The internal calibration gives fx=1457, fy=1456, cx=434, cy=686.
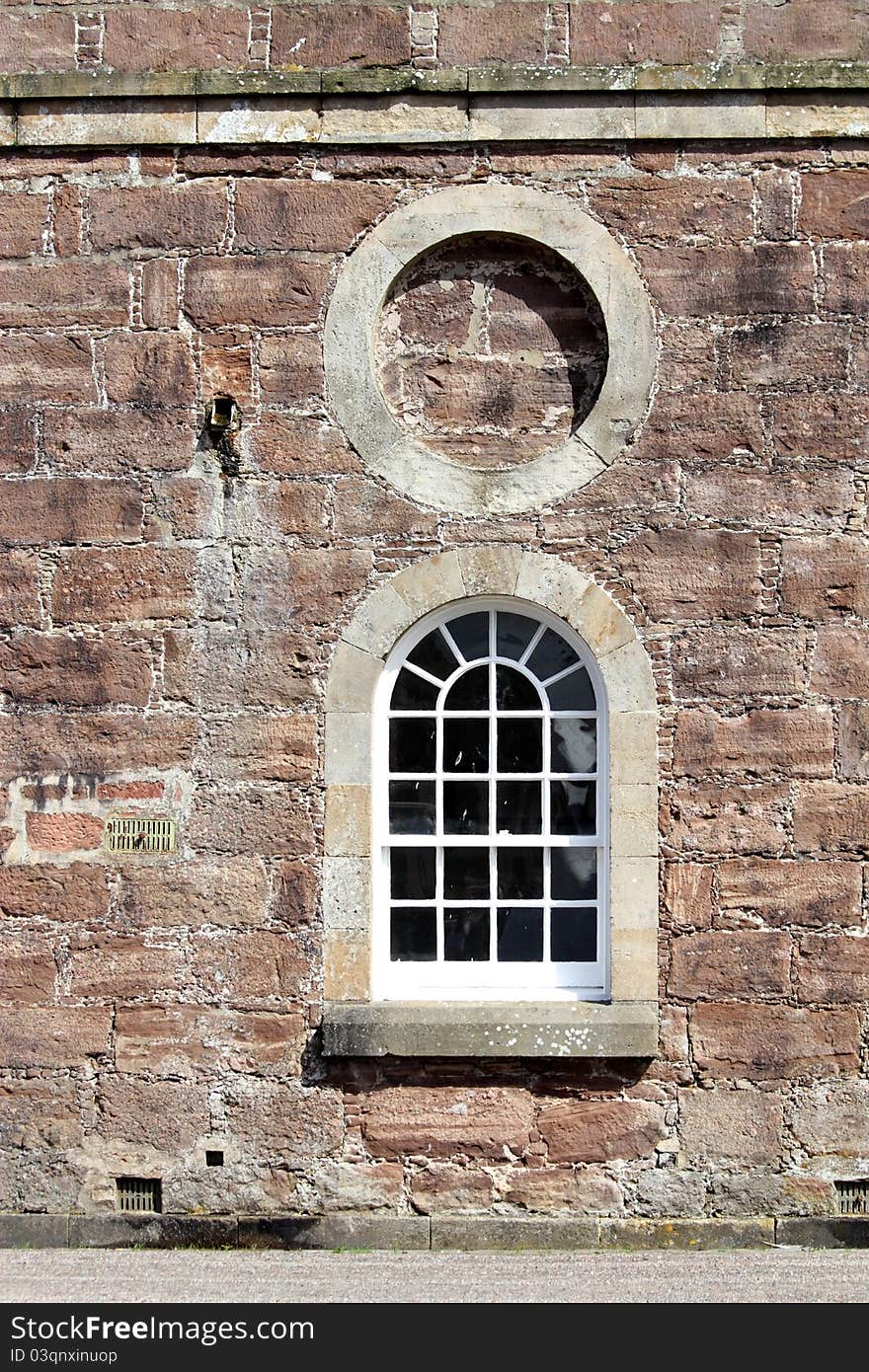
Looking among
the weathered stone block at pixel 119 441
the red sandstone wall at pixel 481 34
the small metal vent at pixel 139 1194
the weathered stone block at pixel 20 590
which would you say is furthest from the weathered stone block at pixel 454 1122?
the red sandstone wall at pixel 481 34

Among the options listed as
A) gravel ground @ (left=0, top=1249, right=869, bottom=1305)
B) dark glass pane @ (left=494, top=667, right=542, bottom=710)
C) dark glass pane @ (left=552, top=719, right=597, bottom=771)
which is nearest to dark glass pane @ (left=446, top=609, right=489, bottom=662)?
dark glass pane @ (left=494, top=667, right=542, bottom=710)

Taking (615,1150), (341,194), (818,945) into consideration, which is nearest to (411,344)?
(341,194)

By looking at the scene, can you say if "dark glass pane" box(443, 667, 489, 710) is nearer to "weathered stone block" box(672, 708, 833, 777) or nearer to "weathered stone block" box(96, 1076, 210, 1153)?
"weathered stone block" box(672, 708, 833, 777)

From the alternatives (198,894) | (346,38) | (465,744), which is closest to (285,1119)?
(198,894)

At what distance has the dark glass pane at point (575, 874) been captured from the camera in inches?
281

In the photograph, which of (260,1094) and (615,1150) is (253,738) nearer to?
(260,1094)

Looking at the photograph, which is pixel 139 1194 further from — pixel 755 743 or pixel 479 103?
pixel 479 103

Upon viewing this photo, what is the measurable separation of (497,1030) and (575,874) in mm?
849

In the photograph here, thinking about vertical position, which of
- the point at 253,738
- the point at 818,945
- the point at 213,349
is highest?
the point at 213,349

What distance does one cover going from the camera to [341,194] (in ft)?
23.4

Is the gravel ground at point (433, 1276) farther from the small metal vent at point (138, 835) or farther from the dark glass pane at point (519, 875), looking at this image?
the small metal vent at point (138, 835)

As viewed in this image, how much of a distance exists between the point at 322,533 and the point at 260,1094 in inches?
107

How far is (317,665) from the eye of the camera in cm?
707

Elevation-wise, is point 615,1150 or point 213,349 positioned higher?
point 213,349
